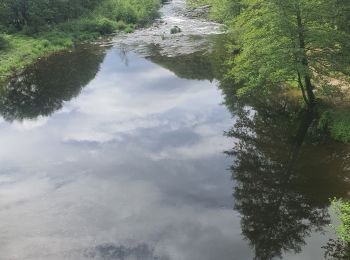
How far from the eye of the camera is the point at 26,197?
2875 centimetres

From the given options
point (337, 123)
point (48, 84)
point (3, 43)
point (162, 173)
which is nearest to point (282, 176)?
point (337, 123)

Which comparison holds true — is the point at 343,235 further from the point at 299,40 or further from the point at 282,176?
the point at 299,40

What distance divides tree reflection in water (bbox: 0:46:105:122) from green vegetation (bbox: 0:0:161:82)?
3.19 metres

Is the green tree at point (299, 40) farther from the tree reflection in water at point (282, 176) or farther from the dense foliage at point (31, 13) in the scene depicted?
the dense foliage at point (31, 13)

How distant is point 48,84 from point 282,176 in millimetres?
34152

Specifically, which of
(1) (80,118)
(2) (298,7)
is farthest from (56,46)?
(2) (298,7)

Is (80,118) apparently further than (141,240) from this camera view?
Yes

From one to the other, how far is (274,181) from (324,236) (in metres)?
5.89

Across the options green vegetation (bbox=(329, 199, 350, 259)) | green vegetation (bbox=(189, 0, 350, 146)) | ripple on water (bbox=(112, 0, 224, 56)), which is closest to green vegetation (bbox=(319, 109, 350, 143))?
green vegetation (bbox=(189, 0, 350, 146))

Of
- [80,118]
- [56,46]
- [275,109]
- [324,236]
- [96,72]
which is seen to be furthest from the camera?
[56,46]

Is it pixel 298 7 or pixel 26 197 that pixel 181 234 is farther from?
pixel 298 7

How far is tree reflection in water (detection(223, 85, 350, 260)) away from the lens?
936 inches

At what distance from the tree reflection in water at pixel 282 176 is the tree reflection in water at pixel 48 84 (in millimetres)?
21349

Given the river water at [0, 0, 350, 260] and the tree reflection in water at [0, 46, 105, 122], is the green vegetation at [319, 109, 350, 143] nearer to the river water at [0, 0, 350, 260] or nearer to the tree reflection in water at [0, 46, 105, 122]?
the river water at [0, 0, 350, 260]
